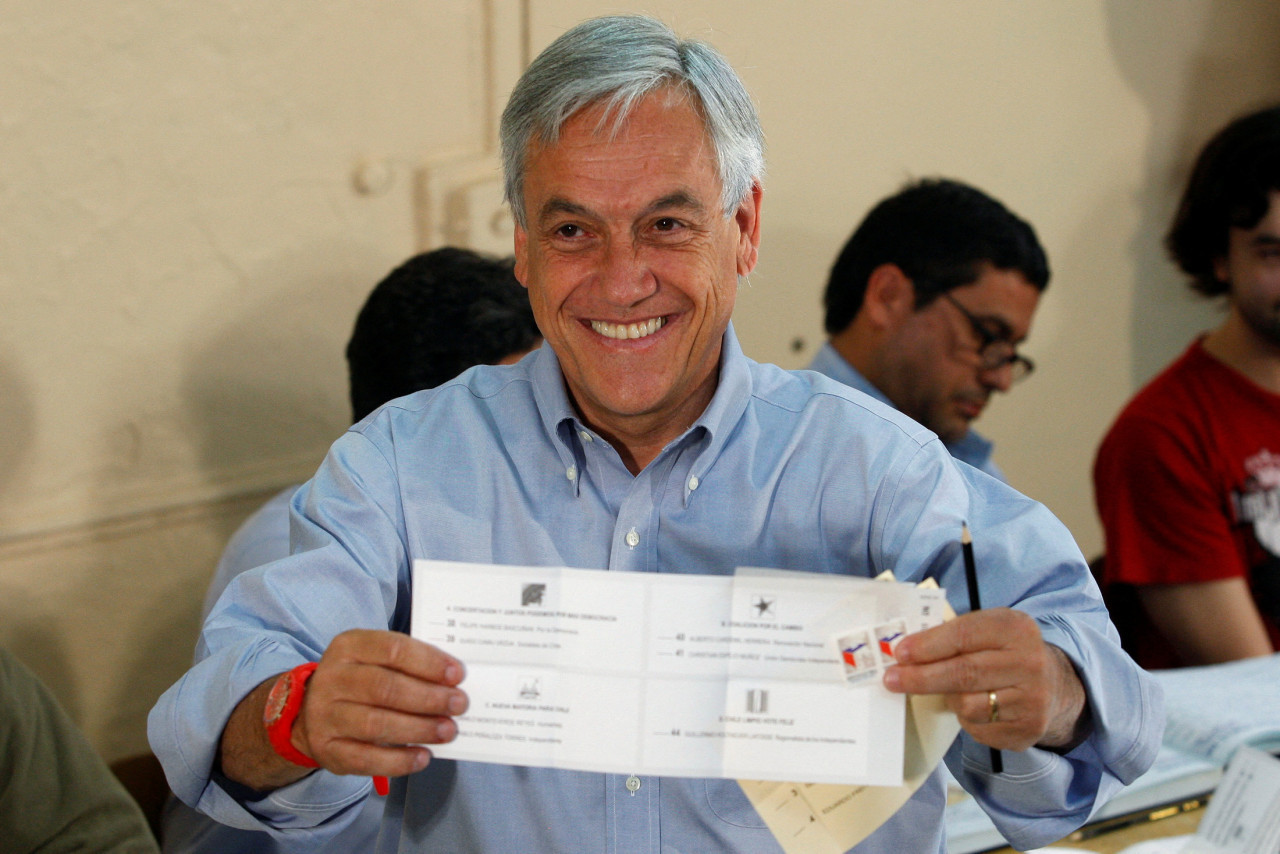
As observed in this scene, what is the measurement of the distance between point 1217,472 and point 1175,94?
1.96m

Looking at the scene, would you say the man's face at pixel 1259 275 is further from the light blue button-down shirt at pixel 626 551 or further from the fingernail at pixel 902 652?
the fingernail at pixel 902 652

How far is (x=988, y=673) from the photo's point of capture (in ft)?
3.75

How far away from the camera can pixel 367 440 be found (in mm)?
1514

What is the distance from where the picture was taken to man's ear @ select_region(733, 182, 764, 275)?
1.58 m

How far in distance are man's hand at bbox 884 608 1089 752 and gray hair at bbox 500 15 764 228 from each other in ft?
2.00

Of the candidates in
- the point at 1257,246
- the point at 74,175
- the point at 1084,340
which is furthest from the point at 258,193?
the point at 1084,340

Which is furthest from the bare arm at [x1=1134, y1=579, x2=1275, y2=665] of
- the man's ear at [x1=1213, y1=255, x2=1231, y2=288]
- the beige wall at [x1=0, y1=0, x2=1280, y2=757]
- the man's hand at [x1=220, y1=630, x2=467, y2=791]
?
the man's hand at [x1=220, y1=630, x2=467, y2=791]

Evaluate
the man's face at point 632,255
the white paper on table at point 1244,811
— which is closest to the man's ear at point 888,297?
the white paper on table at point 1244,811

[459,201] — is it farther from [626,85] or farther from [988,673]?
[988,673]

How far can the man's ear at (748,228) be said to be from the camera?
1.58 metres

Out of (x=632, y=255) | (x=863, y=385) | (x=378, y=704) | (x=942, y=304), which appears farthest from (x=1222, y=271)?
(x=378, y=704)

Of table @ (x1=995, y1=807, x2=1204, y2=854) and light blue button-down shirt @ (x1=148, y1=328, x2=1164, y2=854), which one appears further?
table @ (x1=995, y1=807, x2=1204, y2=854)

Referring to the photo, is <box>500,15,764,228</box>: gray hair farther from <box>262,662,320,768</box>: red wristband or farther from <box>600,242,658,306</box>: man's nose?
<box>262,662,320,768</box>: red wristband

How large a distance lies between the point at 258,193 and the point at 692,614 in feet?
6.22
